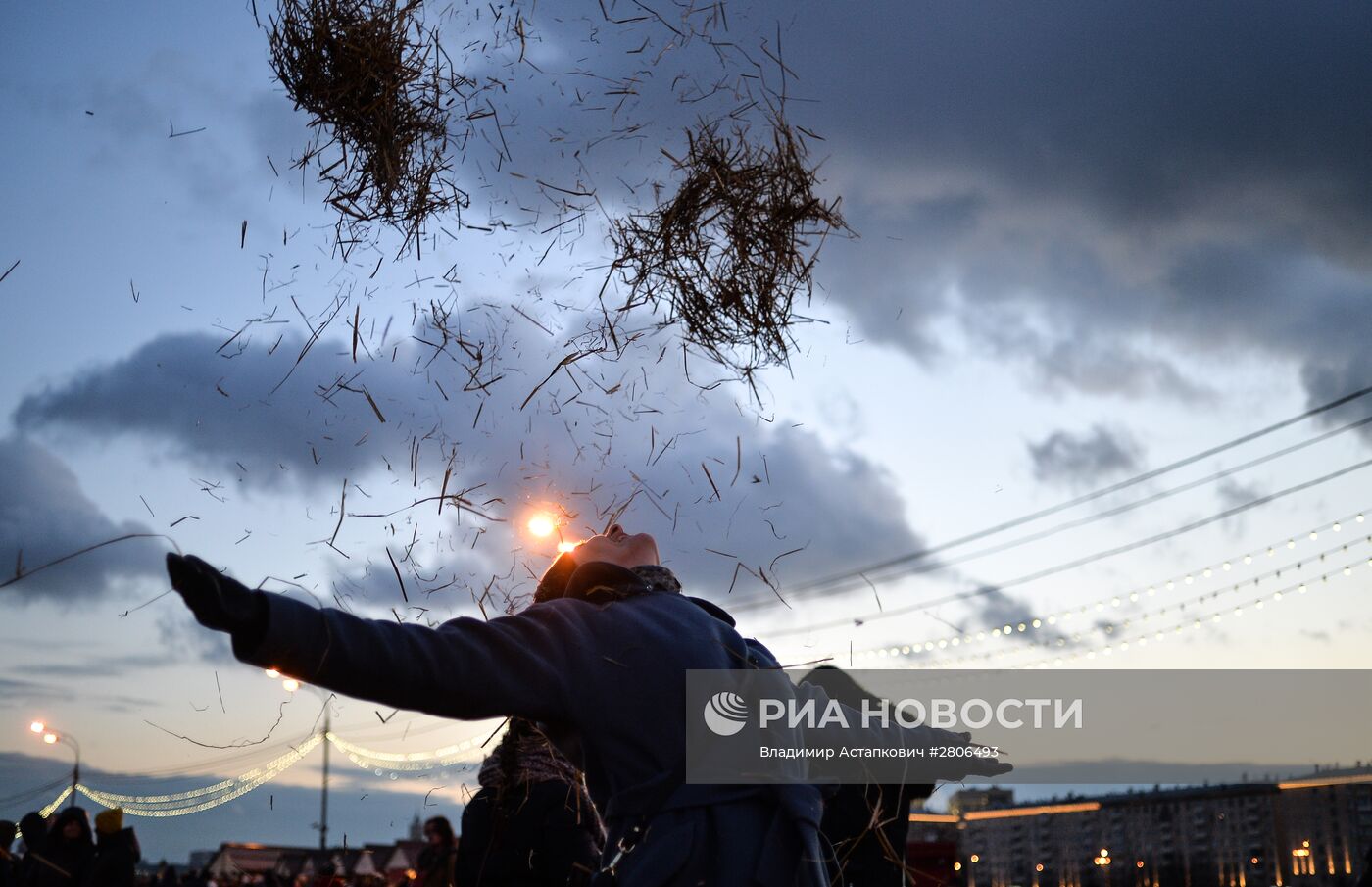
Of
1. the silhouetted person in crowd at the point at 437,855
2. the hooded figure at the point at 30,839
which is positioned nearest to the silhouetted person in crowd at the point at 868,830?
the silhouetted person in crowd at the point at 437,855

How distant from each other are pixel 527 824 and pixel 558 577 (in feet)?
3.81

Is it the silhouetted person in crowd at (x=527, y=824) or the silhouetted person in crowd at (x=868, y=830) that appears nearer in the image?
the silhouetted person in crowd at (x=868, y=830)

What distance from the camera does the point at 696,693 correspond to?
2.24 metres

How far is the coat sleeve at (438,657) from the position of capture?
1.73 m

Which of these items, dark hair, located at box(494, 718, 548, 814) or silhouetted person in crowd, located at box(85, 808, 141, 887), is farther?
silhouetted person in crowd, located at box(85, 808, 141, 887)

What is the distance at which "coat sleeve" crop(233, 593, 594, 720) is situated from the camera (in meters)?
1.73

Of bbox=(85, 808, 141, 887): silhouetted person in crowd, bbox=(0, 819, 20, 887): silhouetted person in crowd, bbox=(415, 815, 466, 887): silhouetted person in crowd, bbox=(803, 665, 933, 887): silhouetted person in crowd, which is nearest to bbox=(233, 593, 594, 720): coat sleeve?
bbox=(803, 665, 933, 887): silhouetted person in crowd

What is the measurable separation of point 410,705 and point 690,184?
4.97ft

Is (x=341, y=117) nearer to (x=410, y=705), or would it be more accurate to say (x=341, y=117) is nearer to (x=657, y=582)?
(x=657, y=582)

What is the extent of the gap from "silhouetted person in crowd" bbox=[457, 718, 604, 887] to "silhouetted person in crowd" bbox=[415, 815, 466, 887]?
5.44ft

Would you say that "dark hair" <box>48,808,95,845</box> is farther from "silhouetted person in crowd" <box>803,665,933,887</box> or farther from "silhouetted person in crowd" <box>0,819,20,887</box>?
"silhouetted person in crowd" <box>803,665,933,887</box>

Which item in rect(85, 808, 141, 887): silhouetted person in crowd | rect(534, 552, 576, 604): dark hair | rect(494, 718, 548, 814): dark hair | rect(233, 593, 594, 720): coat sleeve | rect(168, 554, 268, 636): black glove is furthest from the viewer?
rect(85, 808, 141, 887): silhouetted person in crowd

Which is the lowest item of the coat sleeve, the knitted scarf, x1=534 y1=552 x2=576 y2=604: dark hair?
the knitted scarf

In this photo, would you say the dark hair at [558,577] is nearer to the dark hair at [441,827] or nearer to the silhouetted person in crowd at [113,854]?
the dark hair at [441,827]
